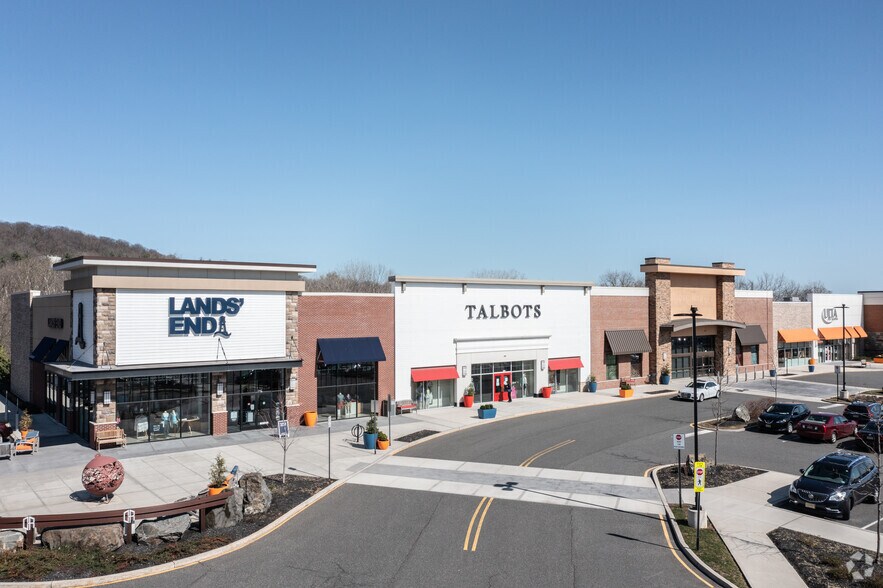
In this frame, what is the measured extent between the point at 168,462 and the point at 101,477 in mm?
6341

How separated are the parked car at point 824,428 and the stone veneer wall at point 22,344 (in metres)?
49.1

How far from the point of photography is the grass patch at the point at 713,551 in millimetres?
16891

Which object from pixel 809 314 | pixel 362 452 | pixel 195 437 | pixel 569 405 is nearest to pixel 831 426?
pixel 569 405

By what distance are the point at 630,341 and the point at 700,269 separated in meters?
11.2

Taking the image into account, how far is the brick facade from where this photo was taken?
38.1 metres

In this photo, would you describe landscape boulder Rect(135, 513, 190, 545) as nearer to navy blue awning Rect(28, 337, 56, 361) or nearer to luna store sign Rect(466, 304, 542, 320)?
navy blue awning Rect(28, 337, 56, 361)

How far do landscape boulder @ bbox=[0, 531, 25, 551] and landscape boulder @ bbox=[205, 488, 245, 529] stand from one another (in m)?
4.93

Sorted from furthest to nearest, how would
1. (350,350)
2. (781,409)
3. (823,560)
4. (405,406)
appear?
(405,406) → (350,350) → (781,409) → (823,560)

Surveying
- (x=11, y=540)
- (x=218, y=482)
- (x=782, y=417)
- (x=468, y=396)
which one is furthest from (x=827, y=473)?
(x=11, y=540)

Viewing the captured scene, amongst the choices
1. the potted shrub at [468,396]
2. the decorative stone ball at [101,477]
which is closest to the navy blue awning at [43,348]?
the decorative stone ball at [101,477]

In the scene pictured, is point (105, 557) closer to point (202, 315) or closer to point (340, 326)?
point (202, 315)

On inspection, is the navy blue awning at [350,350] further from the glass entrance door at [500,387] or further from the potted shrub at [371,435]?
the glass entrance door at [500,387]

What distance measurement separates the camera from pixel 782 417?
36.2 meters

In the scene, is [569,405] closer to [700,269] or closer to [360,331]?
[360,331]
